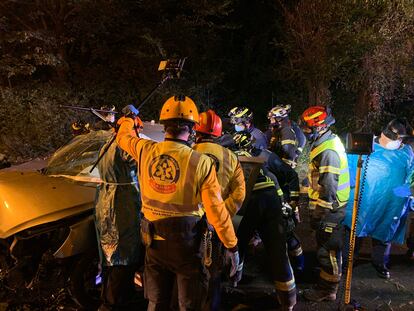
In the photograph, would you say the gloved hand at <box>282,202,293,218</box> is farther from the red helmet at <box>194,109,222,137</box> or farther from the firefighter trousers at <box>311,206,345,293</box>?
the red helmet at <box>194,109,222,137</box>

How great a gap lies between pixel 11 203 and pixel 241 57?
12461 millimetres

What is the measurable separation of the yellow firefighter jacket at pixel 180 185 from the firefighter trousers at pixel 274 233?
0.99 metres

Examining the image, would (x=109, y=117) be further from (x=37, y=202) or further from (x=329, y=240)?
(x=329, y=240)

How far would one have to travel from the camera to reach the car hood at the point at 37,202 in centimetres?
370

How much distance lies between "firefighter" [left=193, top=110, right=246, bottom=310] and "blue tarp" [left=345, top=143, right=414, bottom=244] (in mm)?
2182

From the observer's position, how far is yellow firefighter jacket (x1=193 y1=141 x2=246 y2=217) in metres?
3.25

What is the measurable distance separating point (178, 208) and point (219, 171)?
584 millimetres

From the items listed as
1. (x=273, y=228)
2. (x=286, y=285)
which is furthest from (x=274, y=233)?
(x=286, y=285)

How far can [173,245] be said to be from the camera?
283 cm

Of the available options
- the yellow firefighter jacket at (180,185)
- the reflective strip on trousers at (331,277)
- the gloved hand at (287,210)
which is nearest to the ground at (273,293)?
the reflective strip on trousers at (331,277)

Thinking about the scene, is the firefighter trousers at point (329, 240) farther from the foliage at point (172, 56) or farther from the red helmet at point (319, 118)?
the foliage at point (172, 56)

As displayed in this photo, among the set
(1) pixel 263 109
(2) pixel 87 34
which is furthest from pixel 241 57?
(2) pixel 87 34

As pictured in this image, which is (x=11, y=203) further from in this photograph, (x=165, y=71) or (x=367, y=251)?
(x=367, y=251)

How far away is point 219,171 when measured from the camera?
3.26 meters
